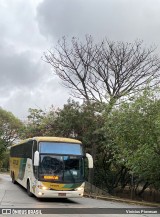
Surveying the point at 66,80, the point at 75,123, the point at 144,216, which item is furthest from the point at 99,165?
the point at 144,216

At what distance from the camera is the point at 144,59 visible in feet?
121

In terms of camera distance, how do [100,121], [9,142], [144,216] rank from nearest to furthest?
[144,216] → [100,121] → [9,142]

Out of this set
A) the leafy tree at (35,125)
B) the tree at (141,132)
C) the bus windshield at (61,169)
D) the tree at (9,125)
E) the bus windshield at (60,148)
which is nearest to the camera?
→ the bus windshield at (61,169)

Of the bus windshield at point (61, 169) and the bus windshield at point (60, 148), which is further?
the bus windshield at point (60, 148)

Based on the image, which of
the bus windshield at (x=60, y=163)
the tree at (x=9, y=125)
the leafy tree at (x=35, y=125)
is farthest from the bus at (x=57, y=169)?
the tree at (x=9, y=125)

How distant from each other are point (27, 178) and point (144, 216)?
889 centimetres

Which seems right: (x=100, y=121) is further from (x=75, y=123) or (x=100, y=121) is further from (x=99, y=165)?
(x=99, y=165)

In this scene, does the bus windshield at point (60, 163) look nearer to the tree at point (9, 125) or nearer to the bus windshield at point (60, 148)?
A: the bus windshield at point (60, 148)

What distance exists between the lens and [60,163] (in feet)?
64.8

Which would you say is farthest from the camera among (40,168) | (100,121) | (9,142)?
(9,142)

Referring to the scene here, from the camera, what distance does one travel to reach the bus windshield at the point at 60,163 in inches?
768

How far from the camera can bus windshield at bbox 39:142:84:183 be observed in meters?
19.5

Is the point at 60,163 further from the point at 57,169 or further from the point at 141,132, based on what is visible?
the point at 141,132

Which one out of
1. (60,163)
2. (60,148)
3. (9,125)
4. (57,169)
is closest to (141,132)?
(60,148)
